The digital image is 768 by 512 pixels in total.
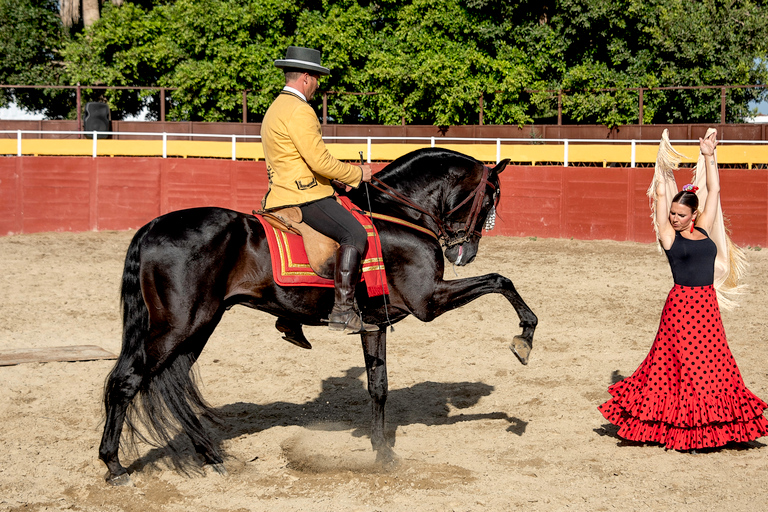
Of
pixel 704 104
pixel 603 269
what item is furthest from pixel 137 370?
pixel 704 104

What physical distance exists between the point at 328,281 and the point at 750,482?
2.99 meters

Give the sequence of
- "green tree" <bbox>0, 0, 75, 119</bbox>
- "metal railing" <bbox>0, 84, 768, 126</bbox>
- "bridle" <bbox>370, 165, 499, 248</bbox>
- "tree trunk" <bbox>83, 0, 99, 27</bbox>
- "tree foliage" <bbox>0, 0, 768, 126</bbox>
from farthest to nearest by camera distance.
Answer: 1. "tree trunk" <bbox>83, 0, 99, 27</bbox>
2. "green tree" <bbox>0, 0, 75, 119</bbox>
3. "tree foliage" <bbox>0, 0, 768, 126</bbox>
4. "metal railing" <bbox>0, 84, 768, 126</bbox>
5. "bridle" <bbox>370, 165, 499, 248</bbox>

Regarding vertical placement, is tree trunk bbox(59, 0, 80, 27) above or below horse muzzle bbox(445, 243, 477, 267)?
above

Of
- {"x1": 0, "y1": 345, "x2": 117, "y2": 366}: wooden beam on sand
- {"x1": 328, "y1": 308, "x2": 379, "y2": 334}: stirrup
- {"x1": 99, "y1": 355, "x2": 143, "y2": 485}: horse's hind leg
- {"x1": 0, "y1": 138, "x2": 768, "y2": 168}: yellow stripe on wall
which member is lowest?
{"x1": 0, "y1": 345, "x2": 117, "y2": 366}: wooden beam on sand

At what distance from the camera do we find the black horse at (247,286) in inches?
203

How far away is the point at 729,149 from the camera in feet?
56.4

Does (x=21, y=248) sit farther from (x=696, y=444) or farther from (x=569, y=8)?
(x=569, y=8)

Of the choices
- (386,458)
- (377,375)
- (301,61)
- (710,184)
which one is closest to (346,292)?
(377,375)

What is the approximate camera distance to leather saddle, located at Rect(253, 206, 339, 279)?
534 centimetres

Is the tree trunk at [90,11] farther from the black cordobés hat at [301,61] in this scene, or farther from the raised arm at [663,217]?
the raised arm at [663,217]

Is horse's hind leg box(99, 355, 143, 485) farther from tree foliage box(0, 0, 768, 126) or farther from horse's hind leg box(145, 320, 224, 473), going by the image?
tree foliage box(0, 0, 768, 126)

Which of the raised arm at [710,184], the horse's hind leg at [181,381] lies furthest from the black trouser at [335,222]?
the raised arm at [710,184]

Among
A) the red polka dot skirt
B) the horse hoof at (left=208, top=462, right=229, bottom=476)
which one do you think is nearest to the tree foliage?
the red polka dot skirt

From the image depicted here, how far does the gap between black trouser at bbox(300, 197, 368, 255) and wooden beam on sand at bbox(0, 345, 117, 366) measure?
12.9 ft
